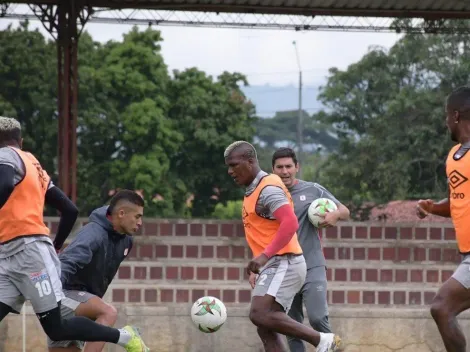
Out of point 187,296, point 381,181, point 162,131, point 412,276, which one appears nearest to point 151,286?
point 187,296

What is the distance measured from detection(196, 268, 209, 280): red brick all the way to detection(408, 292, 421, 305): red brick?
7.64 feet

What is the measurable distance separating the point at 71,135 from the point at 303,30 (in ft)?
17.4

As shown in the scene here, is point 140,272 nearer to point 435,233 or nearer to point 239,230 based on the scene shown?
point 239,230

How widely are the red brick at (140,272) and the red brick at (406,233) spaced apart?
3197mm

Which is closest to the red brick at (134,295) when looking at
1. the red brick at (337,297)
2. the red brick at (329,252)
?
the red brick at (337,297)

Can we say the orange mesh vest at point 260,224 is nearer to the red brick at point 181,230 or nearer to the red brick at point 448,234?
the red brick at point 181,230

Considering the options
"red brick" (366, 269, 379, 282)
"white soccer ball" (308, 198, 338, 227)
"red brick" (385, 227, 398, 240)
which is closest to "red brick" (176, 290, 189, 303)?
"red brick" (366, 269, 379, 282)

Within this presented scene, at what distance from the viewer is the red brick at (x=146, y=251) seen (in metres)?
13.3

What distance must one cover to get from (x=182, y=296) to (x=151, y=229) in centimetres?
121

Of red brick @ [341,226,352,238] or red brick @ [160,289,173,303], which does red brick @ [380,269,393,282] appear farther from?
red brick @ [160,289,173,303]

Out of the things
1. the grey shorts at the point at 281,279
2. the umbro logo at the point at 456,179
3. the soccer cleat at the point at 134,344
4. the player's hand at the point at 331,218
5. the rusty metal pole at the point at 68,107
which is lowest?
the soccer cleat at the point at 134,344

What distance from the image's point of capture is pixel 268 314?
29.2ft

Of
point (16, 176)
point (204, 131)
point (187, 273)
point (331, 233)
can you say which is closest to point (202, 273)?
point (187, 273)

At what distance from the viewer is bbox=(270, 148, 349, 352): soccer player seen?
9773mm
